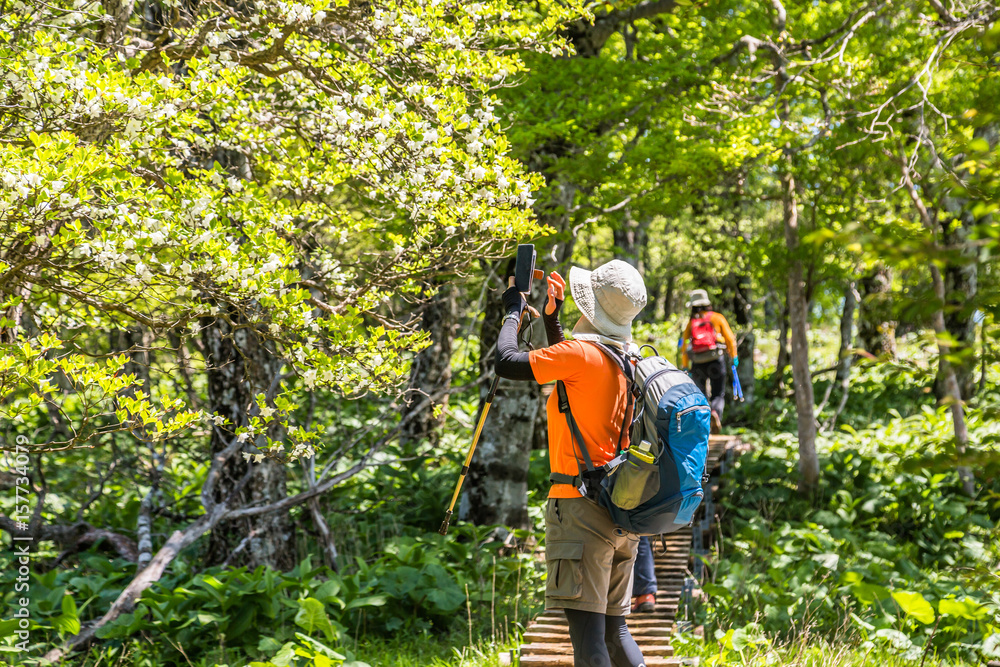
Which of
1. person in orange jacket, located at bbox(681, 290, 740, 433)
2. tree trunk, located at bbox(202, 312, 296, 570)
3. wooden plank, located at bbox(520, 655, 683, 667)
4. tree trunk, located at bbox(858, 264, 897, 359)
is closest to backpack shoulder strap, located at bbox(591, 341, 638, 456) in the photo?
wooden plank, located at bbox(520, 655, 683, 667)

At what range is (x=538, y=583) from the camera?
6.71m

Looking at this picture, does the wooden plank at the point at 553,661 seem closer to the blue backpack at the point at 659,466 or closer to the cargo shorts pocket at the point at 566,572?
the cargo shorts pocket at the point at 566,572

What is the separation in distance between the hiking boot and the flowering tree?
2.41 m

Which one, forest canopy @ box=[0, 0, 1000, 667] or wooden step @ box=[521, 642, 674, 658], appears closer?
forest canopy @ box=[0, 0, 1000, 667]

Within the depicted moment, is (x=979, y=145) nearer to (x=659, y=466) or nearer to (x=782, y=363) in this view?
(x=659, y=466)

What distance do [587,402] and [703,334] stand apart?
704cm

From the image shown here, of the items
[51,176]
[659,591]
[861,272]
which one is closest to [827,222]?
[861,272]

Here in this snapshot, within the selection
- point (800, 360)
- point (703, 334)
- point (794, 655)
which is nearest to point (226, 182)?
point (794, 655)

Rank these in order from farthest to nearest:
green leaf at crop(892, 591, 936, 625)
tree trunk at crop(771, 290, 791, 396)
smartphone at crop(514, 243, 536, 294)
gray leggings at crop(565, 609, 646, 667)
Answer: tree trunk at crop(771, 290, 791, 396)
green leaf at crop(892, 591, 936, 625)
smartphone at crop(514, 243, 536, 294)
gray leggings at crop(565, 609, 646, 667)

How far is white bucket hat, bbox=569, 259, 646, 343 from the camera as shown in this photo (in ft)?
12.0

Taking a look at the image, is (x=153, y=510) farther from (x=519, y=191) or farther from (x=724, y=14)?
(x=724, y=14)

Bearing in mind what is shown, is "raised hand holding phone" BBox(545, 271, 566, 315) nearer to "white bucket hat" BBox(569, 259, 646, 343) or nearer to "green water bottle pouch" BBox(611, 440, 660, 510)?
"white bucket hat" BBox(569, 259, 646, 343)

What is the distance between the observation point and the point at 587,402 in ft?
11.5

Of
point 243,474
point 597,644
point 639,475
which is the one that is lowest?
point 597,644
